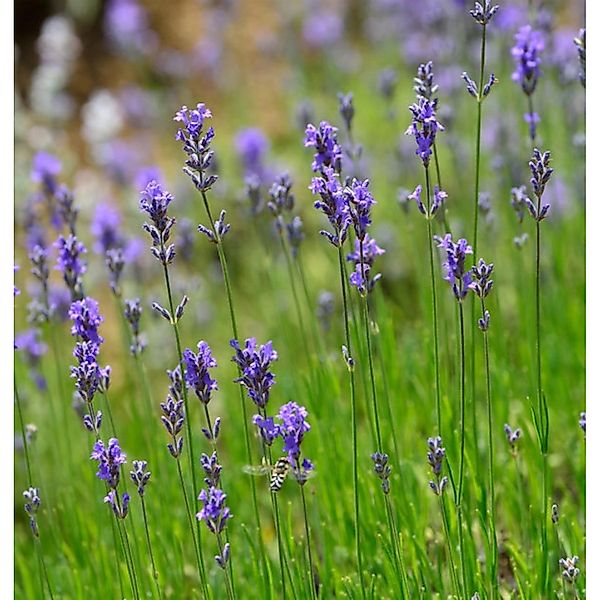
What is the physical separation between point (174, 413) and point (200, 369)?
15 centimetres

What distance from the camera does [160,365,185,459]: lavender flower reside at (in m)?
2.37

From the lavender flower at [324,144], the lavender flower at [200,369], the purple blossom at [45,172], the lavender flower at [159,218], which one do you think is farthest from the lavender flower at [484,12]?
the purple blossom at [45,172]

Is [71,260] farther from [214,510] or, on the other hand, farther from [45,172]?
[214,510]

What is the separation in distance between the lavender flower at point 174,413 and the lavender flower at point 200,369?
0.29ft

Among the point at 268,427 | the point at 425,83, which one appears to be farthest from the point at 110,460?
the point at 425,83

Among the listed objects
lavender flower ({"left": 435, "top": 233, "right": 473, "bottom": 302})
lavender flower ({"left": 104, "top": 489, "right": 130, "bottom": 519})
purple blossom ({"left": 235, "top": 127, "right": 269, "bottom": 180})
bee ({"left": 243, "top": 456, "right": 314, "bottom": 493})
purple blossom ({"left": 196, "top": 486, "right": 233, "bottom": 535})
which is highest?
purple blossom ({"left": 235, "top": 127, "right": 269, "bottom": 180})

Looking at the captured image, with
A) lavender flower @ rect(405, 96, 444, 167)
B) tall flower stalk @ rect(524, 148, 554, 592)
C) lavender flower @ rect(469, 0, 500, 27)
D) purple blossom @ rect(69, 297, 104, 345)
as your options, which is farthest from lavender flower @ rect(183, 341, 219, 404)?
lavender flower @ rect(469, 0, 500, 27)

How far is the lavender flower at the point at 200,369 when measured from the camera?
230 centimetres

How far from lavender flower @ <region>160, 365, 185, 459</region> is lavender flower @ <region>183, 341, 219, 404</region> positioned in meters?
0.09

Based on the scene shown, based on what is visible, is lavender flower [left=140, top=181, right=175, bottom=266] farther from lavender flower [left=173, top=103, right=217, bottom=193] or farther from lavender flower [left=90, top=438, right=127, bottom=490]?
lavender flower [left=90, top=438, right=127, bottom=490]

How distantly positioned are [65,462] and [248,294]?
268 centimetres

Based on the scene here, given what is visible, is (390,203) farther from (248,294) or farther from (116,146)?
(116,146)

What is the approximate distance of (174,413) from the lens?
7.77 feet
